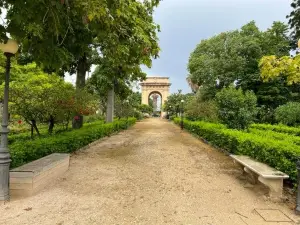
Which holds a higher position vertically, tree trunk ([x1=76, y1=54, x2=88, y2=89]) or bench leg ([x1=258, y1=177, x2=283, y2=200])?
tree trunk ([x1=76, y1=54, x2=88, y2=89])

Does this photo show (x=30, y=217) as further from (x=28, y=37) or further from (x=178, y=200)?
(x=28, y=37)

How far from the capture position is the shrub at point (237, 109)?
11.9 m

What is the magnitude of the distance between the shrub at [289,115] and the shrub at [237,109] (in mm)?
7833

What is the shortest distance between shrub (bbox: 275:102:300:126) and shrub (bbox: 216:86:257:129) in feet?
25.7

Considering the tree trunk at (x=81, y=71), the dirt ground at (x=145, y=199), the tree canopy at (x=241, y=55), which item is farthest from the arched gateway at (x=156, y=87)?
the dirt ground at (x=145, y=199)

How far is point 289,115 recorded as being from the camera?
18312 millimetres

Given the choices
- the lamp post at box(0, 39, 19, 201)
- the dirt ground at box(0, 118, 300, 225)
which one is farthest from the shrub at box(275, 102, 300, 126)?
the lamp post at box(0, 39, 19, 201)

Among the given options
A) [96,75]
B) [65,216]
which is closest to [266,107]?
[96,75]

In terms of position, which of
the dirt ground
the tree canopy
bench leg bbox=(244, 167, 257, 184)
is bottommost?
the dirt ground

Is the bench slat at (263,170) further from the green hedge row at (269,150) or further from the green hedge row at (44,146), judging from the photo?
the green hedge row at (44,146)

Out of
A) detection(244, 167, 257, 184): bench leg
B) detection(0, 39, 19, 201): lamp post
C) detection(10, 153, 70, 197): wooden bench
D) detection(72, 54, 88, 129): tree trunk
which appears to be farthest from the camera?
detection(72, 54, 88, 129): tree trunk

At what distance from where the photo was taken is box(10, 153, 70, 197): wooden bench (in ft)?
14.1

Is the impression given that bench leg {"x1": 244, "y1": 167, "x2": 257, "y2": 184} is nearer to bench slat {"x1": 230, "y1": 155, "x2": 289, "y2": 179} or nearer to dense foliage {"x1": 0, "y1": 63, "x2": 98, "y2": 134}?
bench slat {"x1": 230, "y1": 155, "x2": 289, "y2": 179}

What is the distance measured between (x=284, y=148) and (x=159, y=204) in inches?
117
